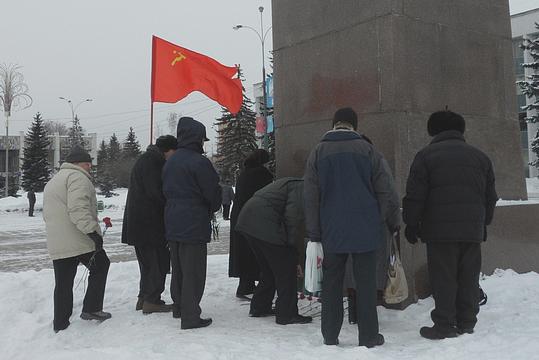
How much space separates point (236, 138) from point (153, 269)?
33936mm

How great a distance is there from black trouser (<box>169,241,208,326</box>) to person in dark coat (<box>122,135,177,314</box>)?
Result: 49 cm

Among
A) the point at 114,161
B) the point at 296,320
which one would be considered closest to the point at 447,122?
the point at 296,320

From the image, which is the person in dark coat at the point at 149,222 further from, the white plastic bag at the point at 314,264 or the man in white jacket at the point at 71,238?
the white plastic bag at the point at 314,264

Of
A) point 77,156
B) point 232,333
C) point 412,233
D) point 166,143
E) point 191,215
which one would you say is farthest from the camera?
point 166,143

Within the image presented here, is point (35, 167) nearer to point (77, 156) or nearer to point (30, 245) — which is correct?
point (30, 245)

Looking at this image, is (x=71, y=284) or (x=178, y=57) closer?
(x=71, y=284)

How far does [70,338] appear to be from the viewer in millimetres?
4828

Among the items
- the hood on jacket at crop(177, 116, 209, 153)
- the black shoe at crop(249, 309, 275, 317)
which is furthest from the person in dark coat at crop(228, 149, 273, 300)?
the hood on jacket at crop(177, 116, 209, 153)

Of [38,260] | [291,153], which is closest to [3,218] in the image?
[38,260]

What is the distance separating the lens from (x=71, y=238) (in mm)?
5059

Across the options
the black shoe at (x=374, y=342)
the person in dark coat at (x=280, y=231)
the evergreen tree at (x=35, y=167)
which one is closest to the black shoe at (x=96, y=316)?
the person in dark coat at (x=280, y=231)

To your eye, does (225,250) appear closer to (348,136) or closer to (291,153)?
(291,153)

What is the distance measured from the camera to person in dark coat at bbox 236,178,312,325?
472 centimetres

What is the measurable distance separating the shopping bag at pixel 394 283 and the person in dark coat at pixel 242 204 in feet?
6.37
